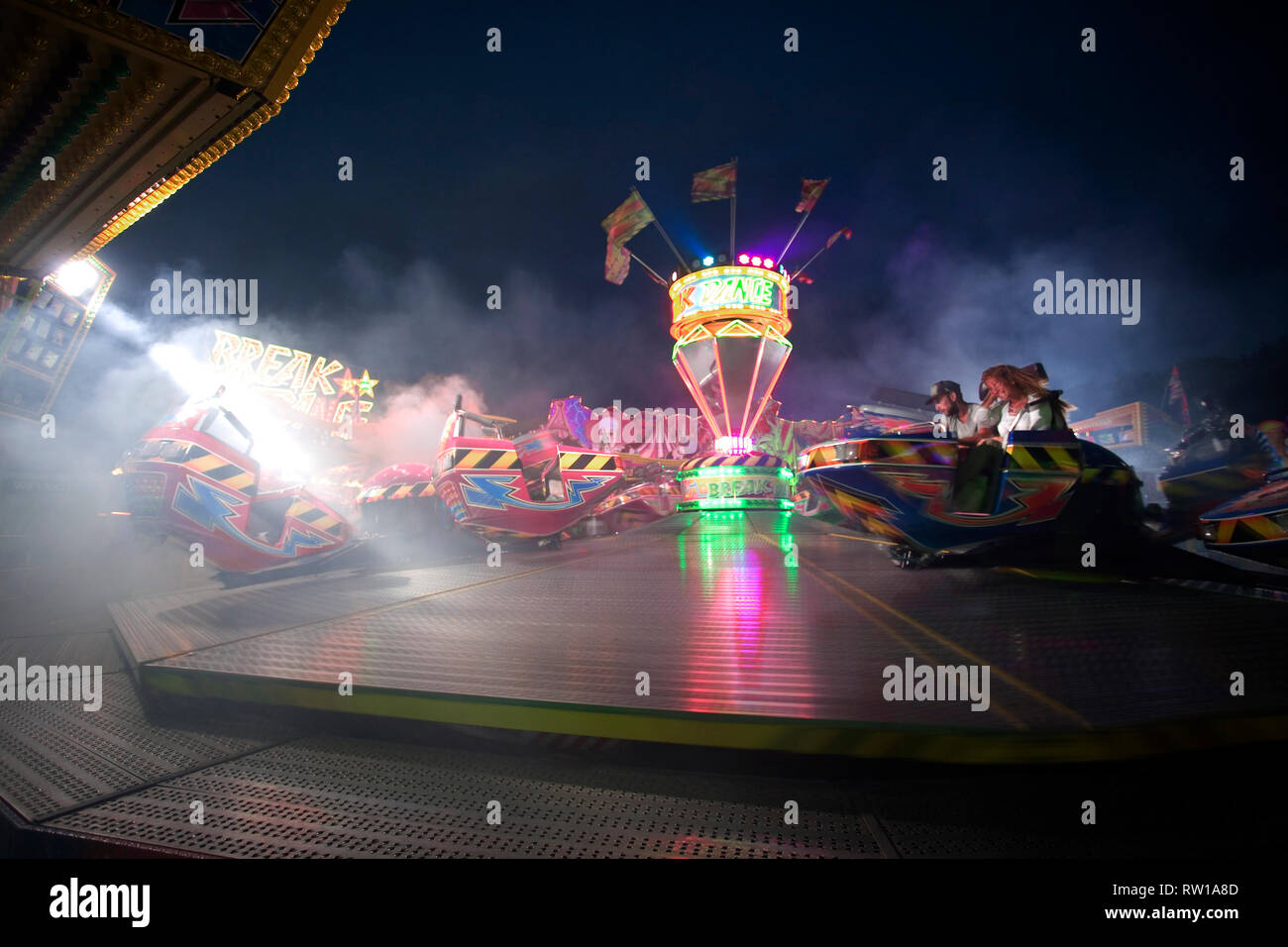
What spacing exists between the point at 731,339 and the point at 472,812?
89.9 ft

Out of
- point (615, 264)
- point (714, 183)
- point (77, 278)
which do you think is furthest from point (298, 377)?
point (714, 183)

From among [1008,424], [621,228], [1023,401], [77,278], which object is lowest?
[1008,424]

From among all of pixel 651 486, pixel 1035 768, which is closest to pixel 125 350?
pixel 651 486

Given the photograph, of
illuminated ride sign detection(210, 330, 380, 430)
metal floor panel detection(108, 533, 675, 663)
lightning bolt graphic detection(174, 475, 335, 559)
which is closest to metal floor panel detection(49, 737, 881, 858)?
metal floor panel detection(108, 533, 675, 663)

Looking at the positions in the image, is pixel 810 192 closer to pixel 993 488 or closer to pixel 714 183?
pixel 714 183

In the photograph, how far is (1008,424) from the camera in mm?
3637

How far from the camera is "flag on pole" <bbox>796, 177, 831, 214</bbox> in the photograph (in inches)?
1018

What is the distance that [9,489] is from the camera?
26.2 feet

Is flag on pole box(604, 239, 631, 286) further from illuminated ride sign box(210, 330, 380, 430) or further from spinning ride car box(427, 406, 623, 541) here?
spinning ride car box(427, 406, 623, 541)

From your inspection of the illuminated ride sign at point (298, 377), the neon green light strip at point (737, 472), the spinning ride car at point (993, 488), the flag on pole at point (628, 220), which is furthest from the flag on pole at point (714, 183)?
the spinning ride car at point (993, 488)

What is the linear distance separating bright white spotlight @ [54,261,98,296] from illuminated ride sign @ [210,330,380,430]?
625 cm

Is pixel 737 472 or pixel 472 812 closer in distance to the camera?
pixel 472 812
